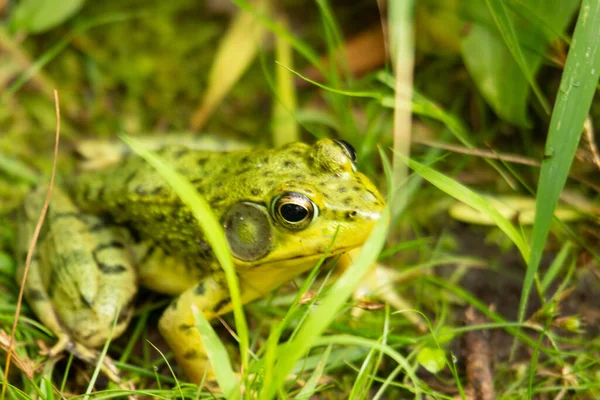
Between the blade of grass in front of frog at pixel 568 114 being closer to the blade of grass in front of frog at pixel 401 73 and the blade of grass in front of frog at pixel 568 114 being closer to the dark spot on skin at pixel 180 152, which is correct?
the blade of grass in front of frog at pixel 401 73

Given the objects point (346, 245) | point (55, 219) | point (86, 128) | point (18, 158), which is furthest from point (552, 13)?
point (18, 158)

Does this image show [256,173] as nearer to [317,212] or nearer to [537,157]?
[317,212]

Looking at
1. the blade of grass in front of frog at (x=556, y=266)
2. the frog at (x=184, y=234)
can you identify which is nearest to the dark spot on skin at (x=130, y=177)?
the frog at (x=184, y=234)

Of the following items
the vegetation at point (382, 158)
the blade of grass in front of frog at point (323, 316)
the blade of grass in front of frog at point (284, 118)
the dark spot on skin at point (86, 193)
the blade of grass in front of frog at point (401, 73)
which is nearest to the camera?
the blade of grass in front of frog at point (323, 316)

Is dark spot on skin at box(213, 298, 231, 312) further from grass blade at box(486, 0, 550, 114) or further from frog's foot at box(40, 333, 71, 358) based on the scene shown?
grass blade at box(486, 0, 550, 114)

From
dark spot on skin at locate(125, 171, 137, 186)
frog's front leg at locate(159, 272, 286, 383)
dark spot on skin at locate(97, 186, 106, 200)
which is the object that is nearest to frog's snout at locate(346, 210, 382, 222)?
frog's front leg at locate(159, 272, 286, 383)
